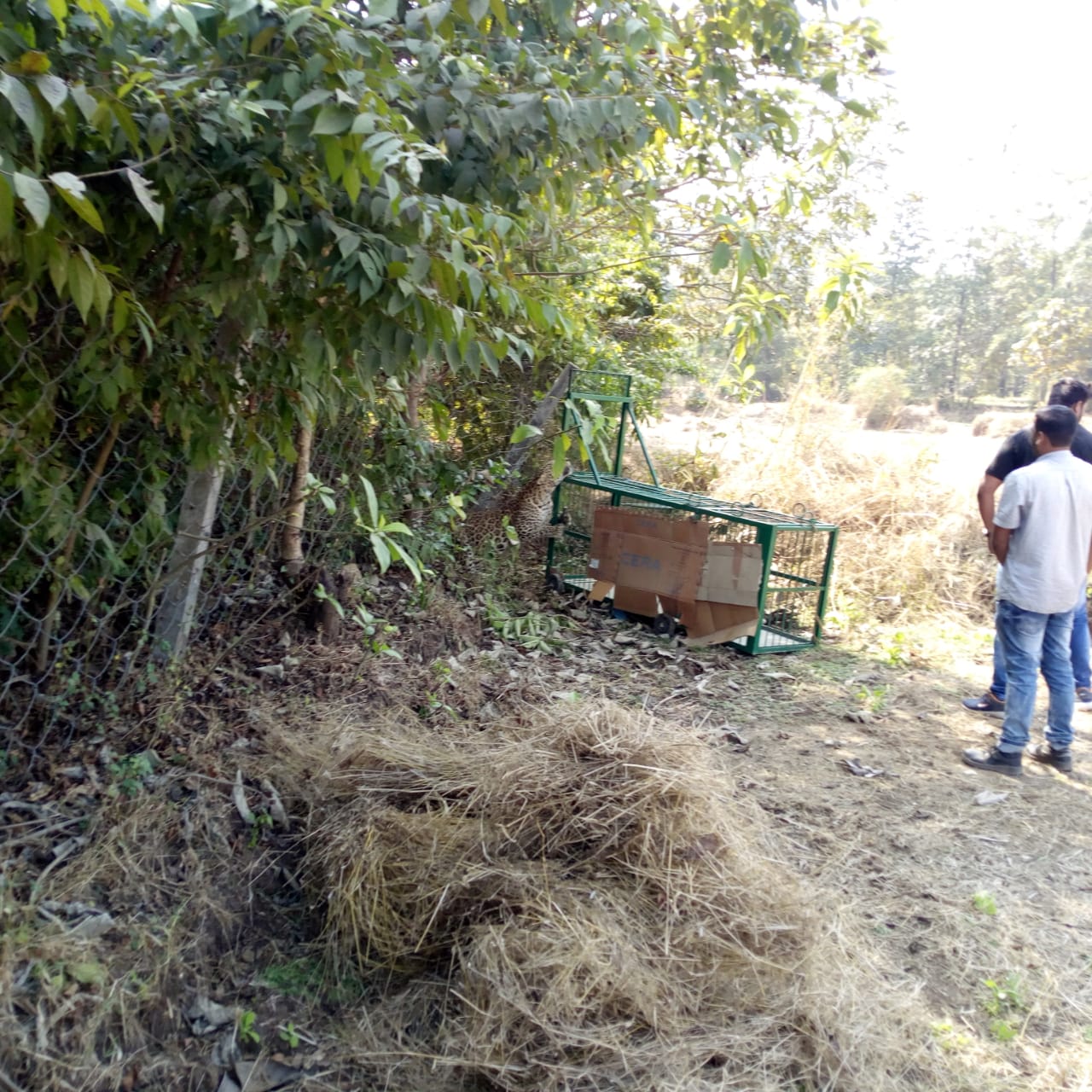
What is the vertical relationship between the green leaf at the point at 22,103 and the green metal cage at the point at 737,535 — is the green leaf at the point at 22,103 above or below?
above

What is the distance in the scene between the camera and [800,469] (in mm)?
8758

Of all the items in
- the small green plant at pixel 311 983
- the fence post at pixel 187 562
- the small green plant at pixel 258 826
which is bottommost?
the small green plant at pixel 311 983

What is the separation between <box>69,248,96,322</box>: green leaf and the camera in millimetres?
1744

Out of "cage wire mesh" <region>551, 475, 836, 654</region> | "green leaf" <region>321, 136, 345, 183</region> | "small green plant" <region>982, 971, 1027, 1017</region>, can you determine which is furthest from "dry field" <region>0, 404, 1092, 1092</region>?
"cage wire mesh" <region>551, 475, 836, 654</region>

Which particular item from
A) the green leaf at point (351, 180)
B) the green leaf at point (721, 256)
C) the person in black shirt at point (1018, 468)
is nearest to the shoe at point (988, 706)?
the person in black shirt at point (1018, 468)

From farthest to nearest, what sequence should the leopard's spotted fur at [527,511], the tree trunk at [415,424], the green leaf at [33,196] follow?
the leopard's spotted fur at [527,511], the tree trunk at [415,424], the green leaf at [33,196]

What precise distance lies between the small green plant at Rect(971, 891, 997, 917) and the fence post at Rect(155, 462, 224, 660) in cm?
290

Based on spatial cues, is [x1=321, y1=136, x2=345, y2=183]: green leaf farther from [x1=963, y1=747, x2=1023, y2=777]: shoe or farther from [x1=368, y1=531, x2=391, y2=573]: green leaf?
[x1=963, y1=747, x2=1023, y2=777]: shoe

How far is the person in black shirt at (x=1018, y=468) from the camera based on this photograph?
484 centimetres

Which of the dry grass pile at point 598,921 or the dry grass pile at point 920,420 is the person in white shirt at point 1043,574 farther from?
the dry grass pile at point 920,420

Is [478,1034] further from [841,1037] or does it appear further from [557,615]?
[557,615]

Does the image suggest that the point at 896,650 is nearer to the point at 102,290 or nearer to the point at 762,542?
the point at 762,542

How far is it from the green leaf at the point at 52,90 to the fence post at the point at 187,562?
58.7 inches

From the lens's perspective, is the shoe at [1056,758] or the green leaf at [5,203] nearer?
the green leaf at [5,203]
